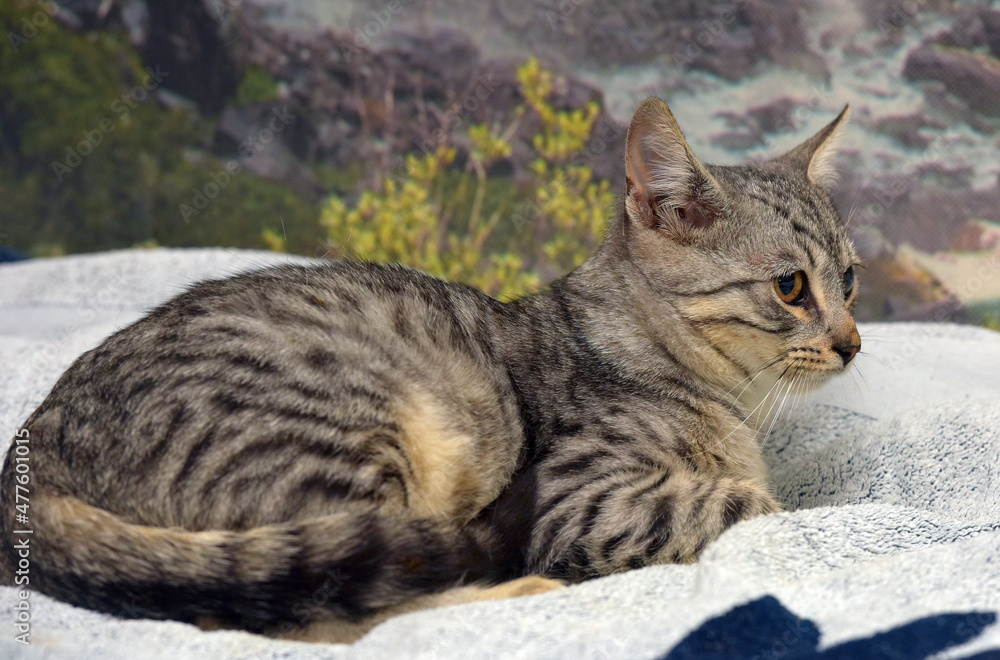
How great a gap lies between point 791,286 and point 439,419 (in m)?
0.82

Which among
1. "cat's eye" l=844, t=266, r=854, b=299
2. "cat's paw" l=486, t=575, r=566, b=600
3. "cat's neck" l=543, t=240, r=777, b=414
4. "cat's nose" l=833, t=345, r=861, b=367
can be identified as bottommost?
"cat's paw" l=486, t=575, r=566, b=600

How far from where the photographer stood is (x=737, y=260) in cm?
179

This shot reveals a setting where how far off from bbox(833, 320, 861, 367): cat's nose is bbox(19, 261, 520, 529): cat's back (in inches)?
27.9

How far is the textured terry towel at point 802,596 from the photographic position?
44.6 inches

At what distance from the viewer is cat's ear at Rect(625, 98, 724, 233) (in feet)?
5.61

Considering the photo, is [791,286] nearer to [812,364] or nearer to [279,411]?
[812,364]

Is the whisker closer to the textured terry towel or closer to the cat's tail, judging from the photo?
the textured terry towel

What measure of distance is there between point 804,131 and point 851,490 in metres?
1.94

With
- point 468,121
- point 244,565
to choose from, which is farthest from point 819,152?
point 468,121

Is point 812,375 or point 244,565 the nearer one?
point 244,565

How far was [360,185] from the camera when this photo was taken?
12.3 feet

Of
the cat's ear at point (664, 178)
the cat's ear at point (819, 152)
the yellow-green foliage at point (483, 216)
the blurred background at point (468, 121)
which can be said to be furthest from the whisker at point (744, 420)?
the yellow-green foliage at point (483, 216)

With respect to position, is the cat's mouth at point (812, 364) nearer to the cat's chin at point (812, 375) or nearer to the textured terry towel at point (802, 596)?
the cat's chin at point (812, 375)

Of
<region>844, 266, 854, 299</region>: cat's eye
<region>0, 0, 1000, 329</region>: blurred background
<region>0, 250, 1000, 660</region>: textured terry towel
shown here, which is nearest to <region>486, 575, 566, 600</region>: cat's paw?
<region>0, 250, 1000, 660</region>: textured terry towel
